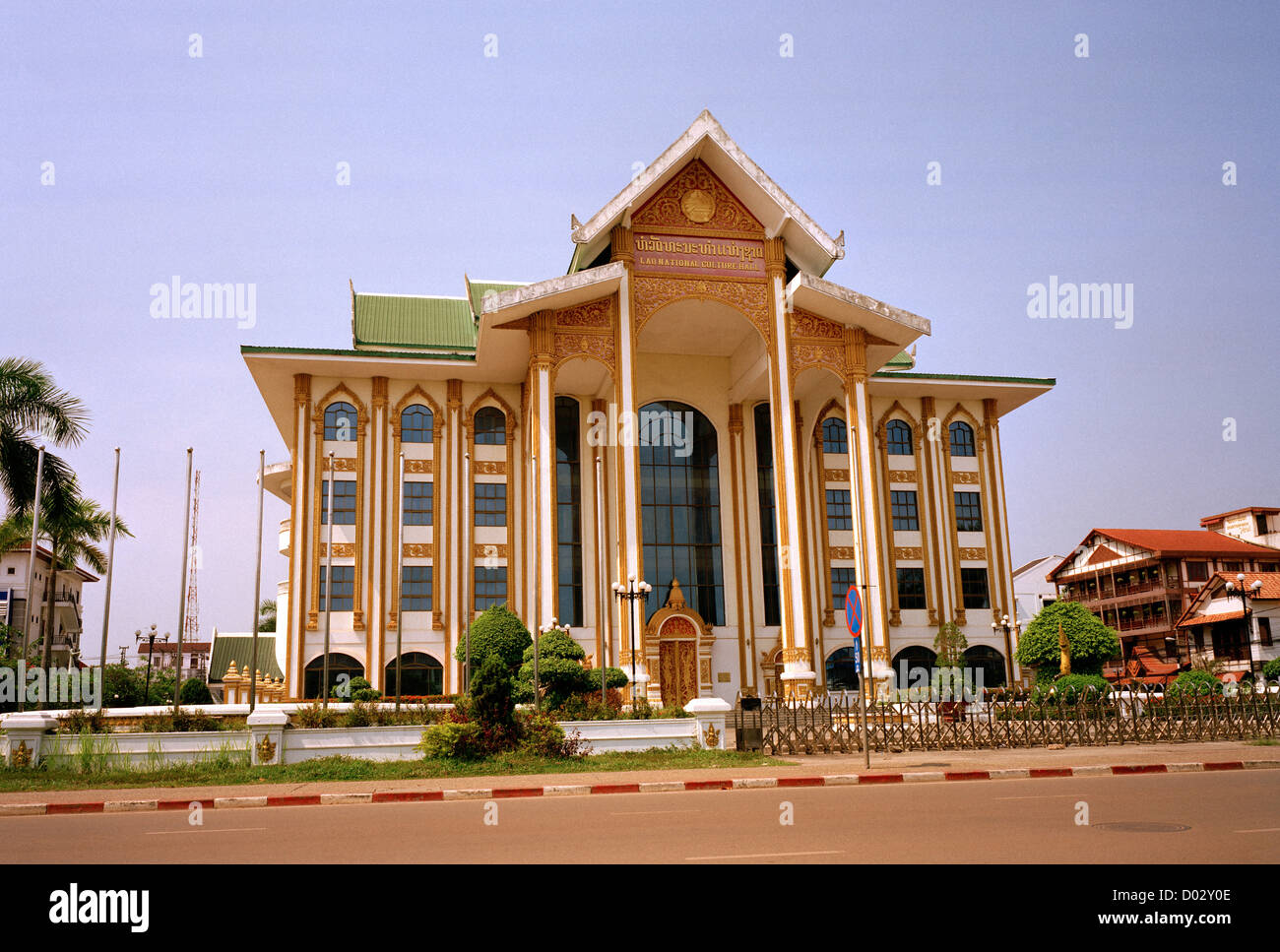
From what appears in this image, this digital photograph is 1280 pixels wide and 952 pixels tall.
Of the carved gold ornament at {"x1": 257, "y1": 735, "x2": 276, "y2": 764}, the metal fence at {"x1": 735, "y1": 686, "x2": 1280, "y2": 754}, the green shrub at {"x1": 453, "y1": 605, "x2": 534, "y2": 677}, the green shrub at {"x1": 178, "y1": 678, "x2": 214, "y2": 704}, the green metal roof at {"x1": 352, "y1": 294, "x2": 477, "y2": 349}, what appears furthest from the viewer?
the green metal roof at {"x1": 352, "y1": 294, "x2": 477, "y2": 349}

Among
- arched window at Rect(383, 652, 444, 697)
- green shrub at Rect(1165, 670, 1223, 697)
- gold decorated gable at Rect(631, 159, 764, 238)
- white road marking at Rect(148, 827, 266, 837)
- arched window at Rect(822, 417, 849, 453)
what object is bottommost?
white road marking at Rect(148, 827, 266, 837)

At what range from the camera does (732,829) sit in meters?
9.18

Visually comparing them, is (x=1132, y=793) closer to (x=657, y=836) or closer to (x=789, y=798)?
(x=789, y=798)

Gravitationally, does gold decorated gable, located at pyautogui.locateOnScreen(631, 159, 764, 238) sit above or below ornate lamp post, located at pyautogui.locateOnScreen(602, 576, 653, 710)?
above

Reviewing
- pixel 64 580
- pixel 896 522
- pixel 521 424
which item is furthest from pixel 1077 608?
pixel 64 580

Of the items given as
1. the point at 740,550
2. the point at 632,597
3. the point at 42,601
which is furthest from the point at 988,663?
the point at 42,601

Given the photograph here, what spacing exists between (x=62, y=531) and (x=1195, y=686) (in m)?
27.0

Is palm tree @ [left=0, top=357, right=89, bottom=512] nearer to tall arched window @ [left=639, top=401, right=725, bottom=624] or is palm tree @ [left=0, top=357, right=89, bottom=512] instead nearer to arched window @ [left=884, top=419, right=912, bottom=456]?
tall arched window @ [left=639, top=401, right=725, bottom=624]

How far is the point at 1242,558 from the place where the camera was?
5484 cm

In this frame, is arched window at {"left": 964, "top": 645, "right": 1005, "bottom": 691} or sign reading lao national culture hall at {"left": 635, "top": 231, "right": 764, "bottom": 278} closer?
sign reading lao national culture hall at {"left": 635, "top": 231, "right": 764, "bottom": 278}

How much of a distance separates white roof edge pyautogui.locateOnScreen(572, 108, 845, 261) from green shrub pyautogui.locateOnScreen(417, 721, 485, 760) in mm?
15127

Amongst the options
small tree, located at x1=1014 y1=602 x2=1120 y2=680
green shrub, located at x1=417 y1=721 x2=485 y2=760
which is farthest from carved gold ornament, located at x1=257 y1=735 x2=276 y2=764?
small tree, located at x1=1014 y1=602 x2=1120 y2=680

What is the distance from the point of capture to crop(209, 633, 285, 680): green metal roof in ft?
138

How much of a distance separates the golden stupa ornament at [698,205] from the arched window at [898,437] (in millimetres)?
10645
